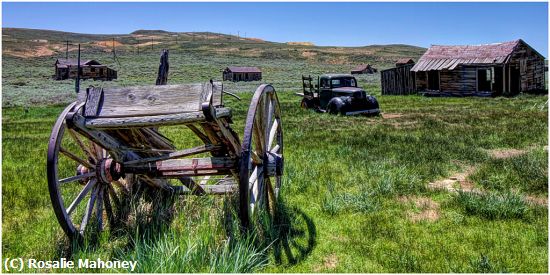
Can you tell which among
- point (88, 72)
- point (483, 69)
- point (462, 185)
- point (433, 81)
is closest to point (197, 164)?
point (462, 185)

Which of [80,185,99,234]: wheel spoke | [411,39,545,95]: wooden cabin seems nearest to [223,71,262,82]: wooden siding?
[411,39,545,95]: wooden cabin

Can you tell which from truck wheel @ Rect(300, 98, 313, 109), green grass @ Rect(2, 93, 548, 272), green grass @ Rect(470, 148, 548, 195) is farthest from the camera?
truck wheel @ Rect(300, 98, 313, 109)

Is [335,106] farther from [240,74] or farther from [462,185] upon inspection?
[240,74]

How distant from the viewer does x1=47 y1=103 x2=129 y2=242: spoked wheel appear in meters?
4.18

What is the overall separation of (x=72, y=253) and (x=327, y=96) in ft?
55.1

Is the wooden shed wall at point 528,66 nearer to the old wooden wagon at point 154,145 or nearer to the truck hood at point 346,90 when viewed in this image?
the truck hood at point 346,90

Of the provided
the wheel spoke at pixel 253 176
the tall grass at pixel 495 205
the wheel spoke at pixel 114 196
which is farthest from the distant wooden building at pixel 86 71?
the tall grass at pixel 495 205

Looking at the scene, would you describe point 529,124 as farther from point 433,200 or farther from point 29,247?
point 29,247

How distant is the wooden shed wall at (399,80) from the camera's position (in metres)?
34.0

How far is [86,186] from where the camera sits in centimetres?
482

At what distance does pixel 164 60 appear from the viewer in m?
5.70

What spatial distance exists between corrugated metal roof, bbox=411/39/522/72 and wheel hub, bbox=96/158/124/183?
28.9 metres

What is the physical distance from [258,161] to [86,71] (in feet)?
227

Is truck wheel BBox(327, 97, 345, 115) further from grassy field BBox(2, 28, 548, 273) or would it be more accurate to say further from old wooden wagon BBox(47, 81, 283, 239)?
old wooden wagon BBox(47, 81, 283, 239)
